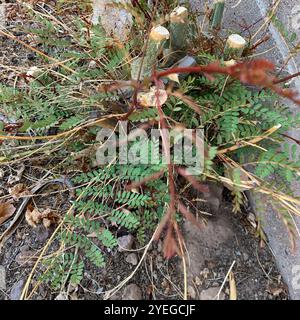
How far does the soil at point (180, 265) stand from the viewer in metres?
1.15

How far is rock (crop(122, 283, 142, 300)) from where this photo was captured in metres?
1.12

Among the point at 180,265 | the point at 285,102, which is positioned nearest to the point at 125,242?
the point at 180,265

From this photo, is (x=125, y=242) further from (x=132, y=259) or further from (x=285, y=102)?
(x=285, y=102)

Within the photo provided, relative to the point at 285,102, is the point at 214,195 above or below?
below

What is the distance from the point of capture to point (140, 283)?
1.16 metres

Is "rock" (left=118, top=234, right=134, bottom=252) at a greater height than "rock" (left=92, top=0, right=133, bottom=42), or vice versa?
"rock" (left=92, top=0, right=133, bottom=42)

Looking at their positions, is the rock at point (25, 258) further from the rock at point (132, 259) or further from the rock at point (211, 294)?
the rock at point (211, 294)

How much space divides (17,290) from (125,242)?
0.34 meters

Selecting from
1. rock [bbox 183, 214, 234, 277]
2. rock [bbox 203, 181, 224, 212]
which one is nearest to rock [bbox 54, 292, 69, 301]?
rock [bbox 183, 214, 234, 277]

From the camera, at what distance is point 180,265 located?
1185 mm

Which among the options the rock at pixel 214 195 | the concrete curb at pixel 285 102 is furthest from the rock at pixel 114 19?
the rock at pixel 214 195

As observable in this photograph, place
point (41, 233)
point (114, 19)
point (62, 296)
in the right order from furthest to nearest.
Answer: point (114, 19) < point (41, 233) < point (62, 296)

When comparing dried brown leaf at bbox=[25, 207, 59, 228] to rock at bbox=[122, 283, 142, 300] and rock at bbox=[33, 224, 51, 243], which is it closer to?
rock at bbox=[33, 224, 51, 243]
